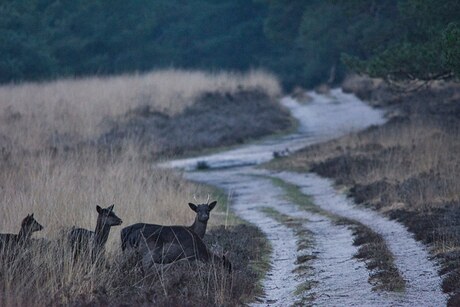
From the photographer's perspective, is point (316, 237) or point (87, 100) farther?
point (87, 100)

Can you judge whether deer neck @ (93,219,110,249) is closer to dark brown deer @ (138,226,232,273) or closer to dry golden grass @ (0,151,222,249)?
dry golden grass @ (0,151,222,249)

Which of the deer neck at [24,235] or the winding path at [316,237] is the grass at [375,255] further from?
the deer neck at [24,235]

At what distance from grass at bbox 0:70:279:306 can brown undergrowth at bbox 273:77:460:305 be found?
2465 mm

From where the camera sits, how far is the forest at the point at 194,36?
5016cm

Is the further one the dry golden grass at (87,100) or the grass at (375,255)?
the dry golden grass at (87,100)

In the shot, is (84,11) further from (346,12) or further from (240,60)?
(346,12)

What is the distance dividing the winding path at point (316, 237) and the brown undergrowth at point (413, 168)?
0.29 metres

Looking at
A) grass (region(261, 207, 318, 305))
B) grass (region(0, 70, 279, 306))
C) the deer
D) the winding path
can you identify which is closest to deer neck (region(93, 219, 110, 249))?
the deer

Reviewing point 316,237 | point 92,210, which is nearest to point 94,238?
point 92,210

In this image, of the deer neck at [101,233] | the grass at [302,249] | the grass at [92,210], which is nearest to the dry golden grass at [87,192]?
the grass at [92,210]

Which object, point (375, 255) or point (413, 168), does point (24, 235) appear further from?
point (413, 168)

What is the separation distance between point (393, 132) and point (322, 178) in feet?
18.2

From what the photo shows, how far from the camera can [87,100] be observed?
37531 mm

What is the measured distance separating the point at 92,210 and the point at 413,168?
30.6ft
